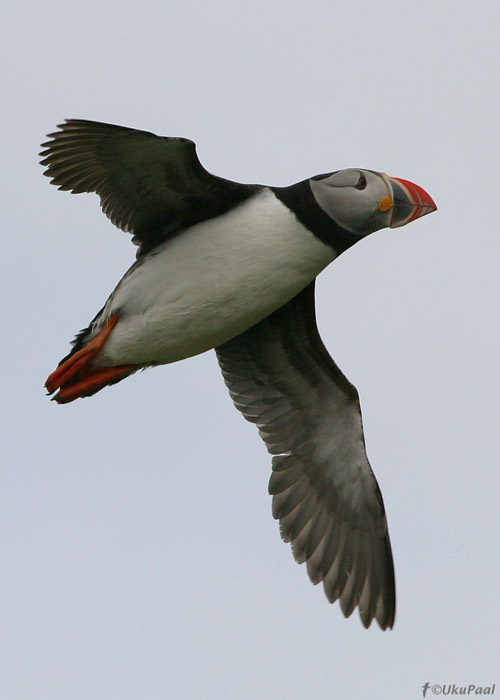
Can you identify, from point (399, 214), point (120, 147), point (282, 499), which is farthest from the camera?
point (282, 499)

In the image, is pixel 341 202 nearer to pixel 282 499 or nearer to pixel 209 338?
pixel 209 338

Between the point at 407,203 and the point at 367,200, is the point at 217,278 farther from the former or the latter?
the point at 407,203

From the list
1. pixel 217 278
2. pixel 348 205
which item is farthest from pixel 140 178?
pixel 348 205

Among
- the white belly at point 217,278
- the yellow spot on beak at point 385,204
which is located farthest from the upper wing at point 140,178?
the yellow spot on beak at point 385,204

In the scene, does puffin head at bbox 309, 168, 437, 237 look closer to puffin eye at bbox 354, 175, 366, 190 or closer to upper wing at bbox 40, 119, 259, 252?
puffin eye at bbox 354, 175, 366, 190

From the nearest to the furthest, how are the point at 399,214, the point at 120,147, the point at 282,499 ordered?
1. the point at 120,147
2. the point at 399,214
3. the point at 282,499

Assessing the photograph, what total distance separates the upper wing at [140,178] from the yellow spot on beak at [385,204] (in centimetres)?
88

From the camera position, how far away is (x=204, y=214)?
8.71 metres

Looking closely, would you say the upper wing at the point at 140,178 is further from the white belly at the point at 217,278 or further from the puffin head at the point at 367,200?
the puffin head at the point at 367,200

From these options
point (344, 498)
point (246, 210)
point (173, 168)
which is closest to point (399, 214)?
point (246, 210)

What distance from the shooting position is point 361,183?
867cm

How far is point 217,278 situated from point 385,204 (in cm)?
130

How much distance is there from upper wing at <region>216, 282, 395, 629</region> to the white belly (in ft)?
3.48

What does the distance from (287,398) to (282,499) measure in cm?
82
